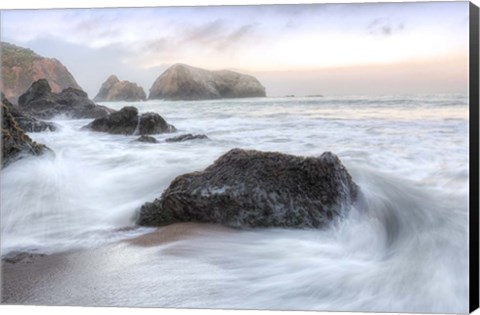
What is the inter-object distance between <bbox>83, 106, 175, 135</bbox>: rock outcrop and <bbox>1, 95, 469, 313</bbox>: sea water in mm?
42

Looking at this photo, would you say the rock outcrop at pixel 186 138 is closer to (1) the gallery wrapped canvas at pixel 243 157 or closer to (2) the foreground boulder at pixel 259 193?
(1) the gallery wrapped canvas at pixel 243 157

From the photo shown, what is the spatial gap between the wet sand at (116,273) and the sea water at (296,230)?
0.03m

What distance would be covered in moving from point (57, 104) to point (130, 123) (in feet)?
1.53

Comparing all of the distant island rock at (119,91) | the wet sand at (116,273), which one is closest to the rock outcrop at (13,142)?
the distant island rock at (119,91)

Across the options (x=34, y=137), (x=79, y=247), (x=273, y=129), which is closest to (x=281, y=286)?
(x=273, y=129)

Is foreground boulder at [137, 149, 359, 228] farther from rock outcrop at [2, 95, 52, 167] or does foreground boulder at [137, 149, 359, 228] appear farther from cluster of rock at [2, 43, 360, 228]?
rock outcrop at [2, 95, 52, 167]

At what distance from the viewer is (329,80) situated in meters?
5.17

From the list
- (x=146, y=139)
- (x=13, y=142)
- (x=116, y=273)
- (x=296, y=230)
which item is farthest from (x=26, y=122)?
(x=296, y=230)

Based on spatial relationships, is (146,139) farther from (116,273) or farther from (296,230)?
(296,230)

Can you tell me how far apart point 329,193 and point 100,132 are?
1.45 meters

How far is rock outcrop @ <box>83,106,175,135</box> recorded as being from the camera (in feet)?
17.5

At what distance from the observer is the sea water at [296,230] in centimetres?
490

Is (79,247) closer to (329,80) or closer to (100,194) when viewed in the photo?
(100,194)

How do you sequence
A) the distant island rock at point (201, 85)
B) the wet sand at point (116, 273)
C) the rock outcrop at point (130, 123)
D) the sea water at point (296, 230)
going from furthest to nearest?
1. the rock outcrop at point (130, 123)
2. the distant island rock at point (201, 85)
3. the wet sand at point (116, 273)
4. the sea water at point (296, 230)
